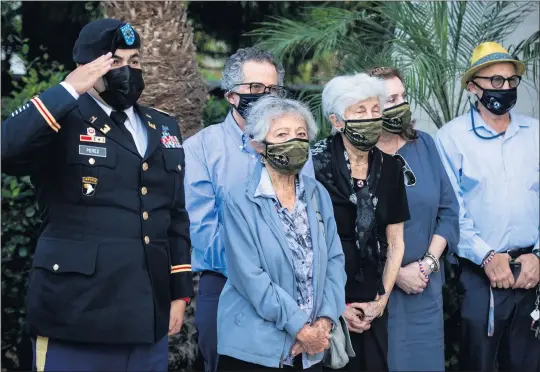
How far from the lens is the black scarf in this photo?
4797 millimetres

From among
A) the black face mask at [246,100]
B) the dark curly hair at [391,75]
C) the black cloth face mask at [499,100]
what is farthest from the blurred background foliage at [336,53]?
the black face mask at [246,100]

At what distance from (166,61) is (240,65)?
1.76 m

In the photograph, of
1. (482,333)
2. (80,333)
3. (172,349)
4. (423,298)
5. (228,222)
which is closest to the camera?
(80,333)

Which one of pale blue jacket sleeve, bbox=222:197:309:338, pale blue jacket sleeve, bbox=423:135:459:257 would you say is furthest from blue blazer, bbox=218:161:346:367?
pale blue jacket sleeve, bbox=423:135:459:257

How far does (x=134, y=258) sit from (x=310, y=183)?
1.03 meters

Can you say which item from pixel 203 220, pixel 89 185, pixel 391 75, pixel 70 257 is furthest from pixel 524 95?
pixel 70 257

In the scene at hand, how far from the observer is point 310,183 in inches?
180

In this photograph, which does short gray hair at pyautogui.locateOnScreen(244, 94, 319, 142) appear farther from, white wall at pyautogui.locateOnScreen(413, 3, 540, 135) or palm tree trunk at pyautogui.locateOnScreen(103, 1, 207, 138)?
white wall at pyautogui.locateOnScreen(413, 3, 540, 135)

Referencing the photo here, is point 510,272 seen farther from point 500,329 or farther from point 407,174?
point 407,174

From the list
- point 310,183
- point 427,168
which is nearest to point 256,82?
point 310,183

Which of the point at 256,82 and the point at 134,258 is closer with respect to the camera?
the point at 134,258

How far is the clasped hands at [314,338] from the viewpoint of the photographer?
4254 millimetres

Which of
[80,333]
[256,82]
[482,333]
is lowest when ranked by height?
[482,333]

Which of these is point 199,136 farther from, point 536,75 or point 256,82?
point 536,75
